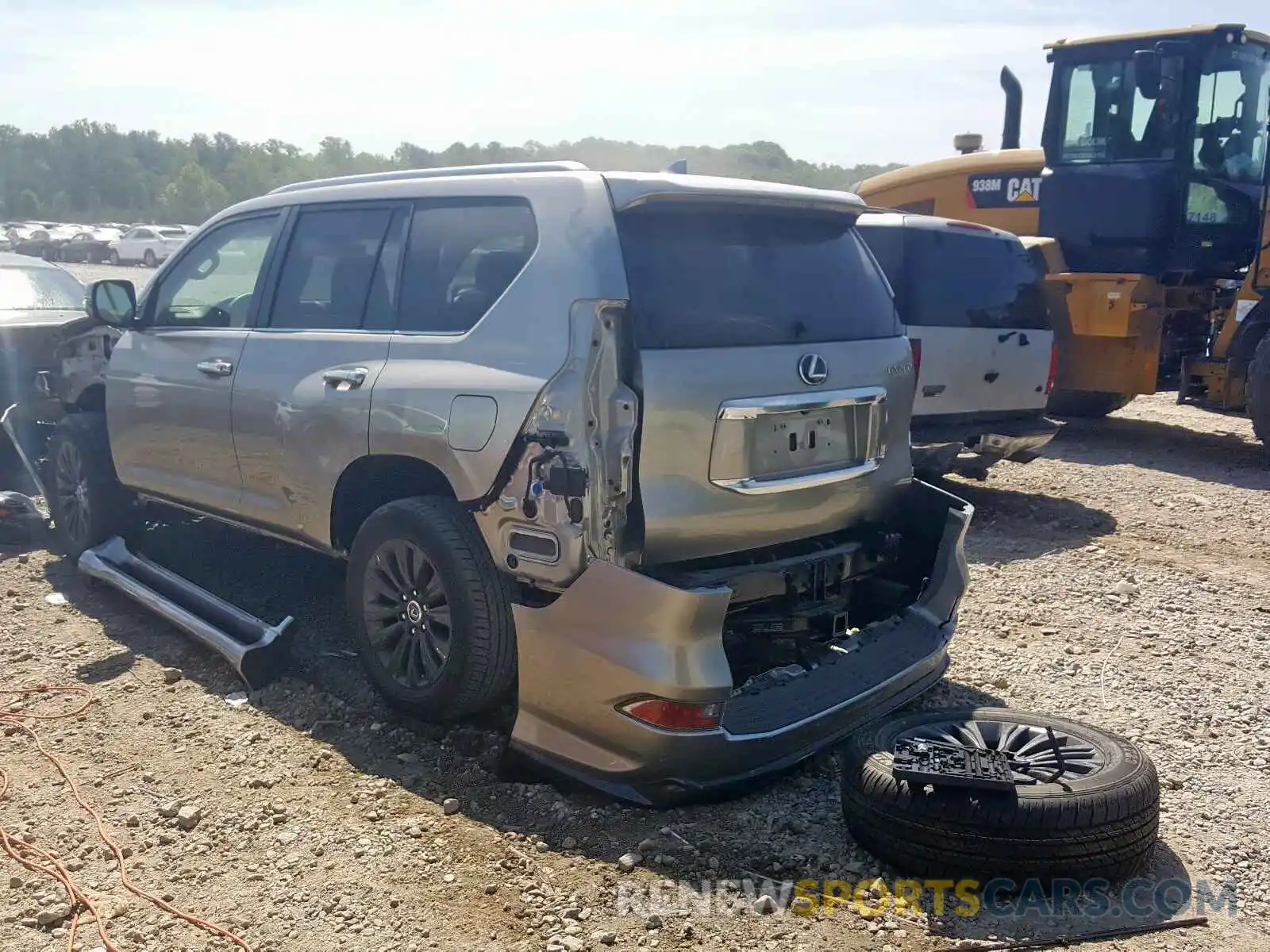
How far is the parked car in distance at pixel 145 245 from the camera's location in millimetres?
39375

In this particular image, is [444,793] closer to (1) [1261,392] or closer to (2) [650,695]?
(2) [650,695]

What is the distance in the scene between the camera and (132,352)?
225 inches

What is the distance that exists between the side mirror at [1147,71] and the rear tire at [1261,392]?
8.30ft

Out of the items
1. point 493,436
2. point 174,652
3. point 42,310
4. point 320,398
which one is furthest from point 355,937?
point 42,310

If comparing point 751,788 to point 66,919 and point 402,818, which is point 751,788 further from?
point 66,919

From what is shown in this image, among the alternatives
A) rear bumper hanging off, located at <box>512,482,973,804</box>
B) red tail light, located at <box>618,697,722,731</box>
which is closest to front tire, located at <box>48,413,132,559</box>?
rear bumper hanging off, located at <box>512,482,973,804</box>

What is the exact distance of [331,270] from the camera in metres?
4.69

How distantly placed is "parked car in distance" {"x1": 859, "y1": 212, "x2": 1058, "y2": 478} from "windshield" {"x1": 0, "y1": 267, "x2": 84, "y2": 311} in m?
6.04

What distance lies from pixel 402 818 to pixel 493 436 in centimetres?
129

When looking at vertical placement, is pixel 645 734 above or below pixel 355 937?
above

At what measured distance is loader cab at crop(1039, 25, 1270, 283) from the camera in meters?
10.2

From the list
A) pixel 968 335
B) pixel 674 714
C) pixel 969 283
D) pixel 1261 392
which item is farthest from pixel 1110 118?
pixel 674 714

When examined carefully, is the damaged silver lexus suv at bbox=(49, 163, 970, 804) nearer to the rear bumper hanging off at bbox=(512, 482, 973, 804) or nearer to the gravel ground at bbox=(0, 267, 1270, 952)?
the rear bumper hanging off at bbox=(512, 482, 973, 804)

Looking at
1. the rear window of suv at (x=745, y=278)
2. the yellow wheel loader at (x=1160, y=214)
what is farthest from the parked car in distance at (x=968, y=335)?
the rear window of suv at (x=745, y=278)
